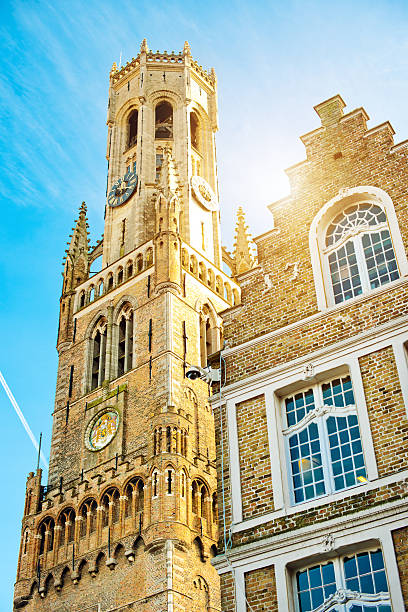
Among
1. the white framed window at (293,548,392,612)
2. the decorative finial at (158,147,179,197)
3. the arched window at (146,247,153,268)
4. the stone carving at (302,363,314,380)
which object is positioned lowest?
the white framed window at (293,548,392,612)

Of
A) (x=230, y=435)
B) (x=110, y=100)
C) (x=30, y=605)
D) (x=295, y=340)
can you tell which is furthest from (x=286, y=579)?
(x=110, y=100)

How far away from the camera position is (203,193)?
50.1 meters

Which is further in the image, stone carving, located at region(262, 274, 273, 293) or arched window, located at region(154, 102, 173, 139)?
arched window, located at region(154, 102, 173, 139)

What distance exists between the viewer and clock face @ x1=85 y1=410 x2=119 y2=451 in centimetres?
3853

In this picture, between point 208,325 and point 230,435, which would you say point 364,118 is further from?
point 208,325

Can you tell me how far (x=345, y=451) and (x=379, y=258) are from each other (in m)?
3.73

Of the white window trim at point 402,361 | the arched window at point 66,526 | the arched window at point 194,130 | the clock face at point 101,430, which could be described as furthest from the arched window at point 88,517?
the arched window at point 194,130

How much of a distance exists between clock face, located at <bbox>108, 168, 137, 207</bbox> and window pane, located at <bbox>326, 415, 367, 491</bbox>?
117 feet

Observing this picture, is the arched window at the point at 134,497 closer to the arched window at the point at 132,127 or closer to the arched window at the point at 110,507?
the arched window at the point at 110,507

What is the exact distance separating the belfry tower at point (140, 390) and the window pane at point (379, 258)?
1782 centimetres

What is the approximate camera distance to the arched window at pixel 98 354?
4216cm

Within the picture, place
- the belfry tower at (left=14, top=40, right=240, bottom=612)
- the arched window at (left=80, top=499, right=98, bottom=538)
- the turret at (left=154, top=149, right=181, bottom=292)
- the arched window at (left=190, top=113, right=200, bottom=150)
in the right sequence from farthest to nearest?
the arched window at (left=190, top=113, right=200, bottom=150) → the turret at (left=154, top=149, right=181, bottom=292) → the arched window at (left=80, top=499, right=98, bottom=538) → the belfry tower at (left=14, top=40, right=240, bottom=612)

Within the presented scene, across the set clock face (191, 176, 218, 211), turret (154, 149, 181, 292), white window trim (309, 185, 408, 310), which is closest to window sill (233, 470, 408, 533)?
white window trim (309, 185, 408, 310)

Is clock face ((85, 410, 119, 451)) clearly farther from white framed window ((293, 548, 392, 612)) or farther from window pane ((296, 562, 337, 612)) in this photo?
white framed window ((293, 548, 392, 612))
